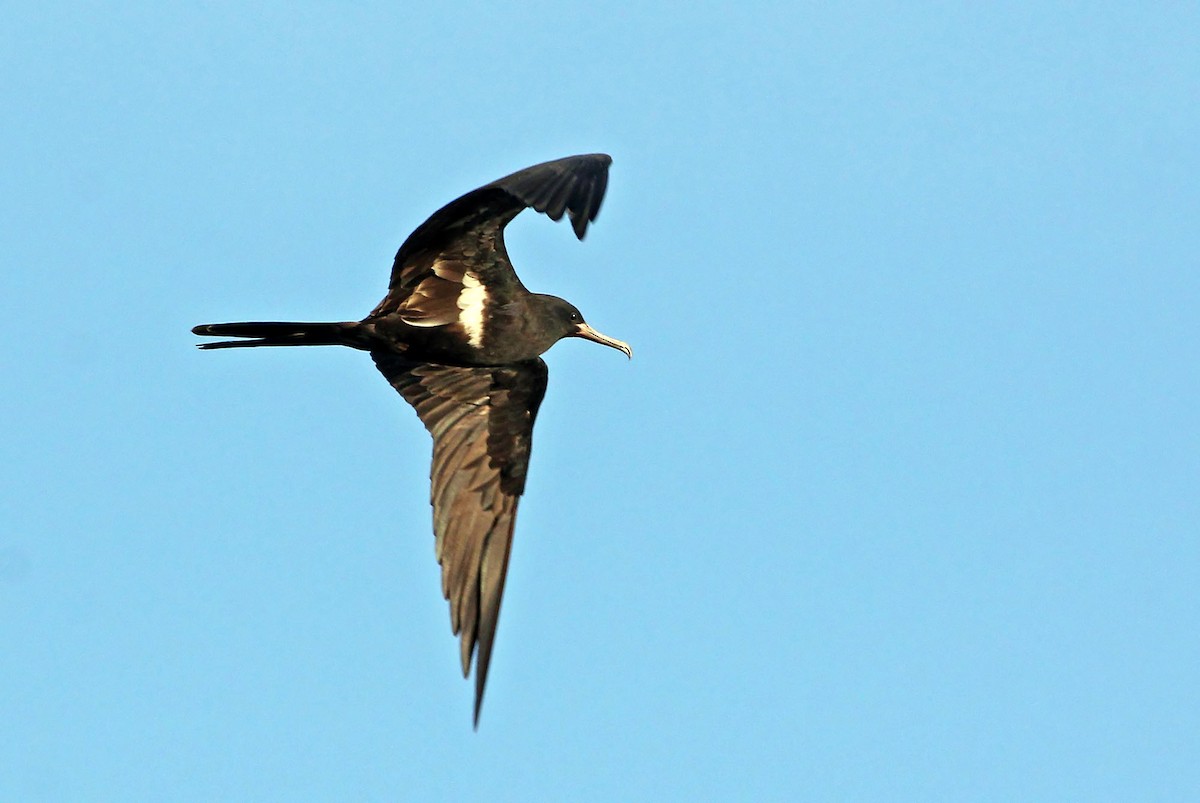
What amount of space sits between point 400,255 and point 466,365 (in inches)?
32.9

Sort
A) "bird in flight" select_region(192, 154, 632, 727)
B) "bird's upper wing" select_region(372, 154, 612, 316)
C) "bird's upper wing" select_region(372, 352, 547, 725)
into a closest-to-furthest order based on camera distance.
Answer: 1. "bird's upper wing" select_region(372, 154, 612, 316)
2. "bird in flight" select_region(192, 154, 632, 727)
3. "bird's upper wing" select_region(372, 352, 547, 725)

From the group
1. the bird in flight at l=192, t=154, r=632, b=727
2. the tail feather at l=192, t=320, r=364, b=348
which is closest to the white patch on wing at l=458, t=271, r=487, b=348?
the bird in flight at l=192, t=154, r=632, b=727

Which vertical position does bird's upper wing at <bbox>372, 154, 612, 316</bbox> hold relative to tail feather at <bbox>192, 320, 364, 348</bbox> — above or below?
above

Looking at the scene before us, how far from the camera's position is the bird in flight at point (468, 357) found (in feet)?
26.6

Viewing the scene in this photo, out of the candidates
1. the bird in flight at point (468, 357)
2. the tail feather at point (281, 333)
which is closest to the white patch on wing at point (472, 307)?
the bird in flight at point (468, 357)

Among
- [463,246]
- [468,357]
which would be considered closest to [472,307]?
[468,357]

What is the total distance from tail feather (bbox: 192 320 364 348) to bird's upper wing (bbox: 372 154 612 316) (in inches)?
8.5

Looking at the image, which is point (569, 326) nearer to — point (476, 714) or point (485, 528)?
point (485, 528)

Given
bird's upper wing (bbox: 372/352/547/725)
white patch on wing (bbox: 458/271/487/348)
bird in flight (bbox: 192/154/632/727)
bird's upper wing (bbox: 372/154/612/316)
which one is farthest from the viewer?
bird's upper wing (bbox: 372/352/547/725)

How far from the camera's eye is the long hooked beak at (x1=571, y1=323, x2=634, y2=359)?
9102 millimetres

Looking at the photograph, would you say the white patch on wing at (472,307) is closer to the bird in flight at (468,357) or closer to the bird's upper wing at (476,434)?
the bird in flight at (468,357)

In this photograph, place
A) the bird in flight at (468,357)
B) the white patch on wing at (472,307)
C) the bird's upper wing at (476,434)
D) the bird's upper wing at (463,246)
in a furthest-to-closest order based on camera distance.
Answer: the bird's upper wing at (476,434)
the white patch on wing at (472,307)
the bird in flight at (468,357)
the bird's upper wing at (463,246)

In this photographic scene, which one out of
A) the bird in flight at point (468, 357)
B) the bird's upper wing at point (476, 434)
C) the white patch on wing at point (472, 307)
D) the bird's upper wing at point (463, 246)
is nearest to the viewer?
the bird's upper wing at point (463, 246)

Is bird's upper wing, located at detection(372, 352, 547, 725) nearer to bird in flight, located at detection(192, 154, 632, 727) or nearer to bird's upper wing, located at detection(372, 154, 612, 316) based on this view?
bird in flight, located at detection(192, 154, 632, 727)
